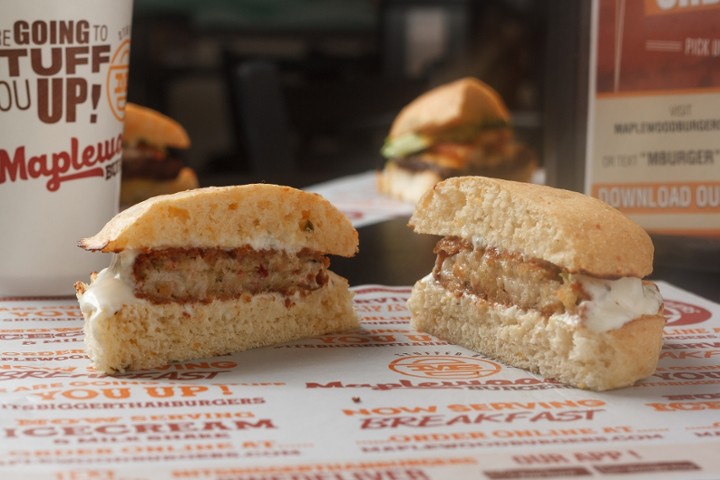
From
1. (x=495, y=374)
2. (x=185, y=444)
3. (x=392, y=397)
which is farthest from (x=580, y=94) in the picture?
(x=185, y=444)

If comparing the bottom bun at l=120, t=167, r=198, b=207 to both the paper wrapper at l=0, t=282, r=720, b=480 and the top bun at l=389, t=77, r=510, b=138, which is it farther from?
the paper wrapper at l=0, t=282, r=720, b=480

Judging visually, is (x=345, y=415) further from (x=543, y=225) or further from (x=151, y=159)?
(x=151, y=159)

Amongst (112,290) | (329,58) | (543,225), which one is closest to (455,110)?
(543,225)

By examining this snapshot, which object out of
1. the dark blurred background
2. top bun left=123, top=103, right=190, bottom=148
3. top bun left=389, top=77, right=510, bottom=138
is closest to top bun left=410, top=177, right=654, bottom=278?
top bun left=389, top=77, right=510, bottom=138

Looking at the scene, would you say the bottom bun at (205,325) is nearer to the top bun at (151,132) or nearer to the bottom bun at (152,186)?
the bottom bun at (152,186)

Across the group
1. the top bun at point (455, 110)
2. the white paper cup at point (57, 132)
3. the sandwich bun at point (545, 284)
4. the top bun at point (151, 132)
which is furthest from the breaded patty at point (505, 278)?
the top bun at point (151, 132)
